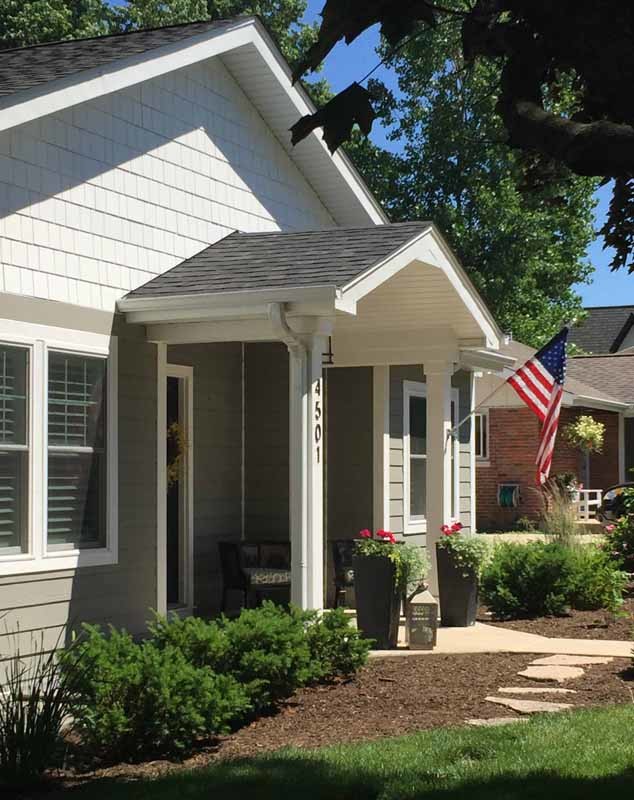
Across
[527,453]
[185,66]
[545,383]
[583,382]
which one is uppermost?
[185,66]

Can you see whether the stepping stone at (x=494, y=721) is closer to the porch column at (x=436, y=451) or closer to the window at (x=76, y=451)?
the window at (x=76, y=451)

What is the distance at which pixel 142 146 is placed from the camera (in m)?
10.3

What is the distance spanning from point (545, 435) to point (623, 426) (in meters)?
16.8

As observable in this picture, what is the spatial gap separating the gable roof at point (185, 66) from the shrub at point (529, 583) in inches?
160

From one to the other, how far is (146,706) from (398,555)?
3860 millimetres

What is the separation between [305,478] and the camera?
9.70m

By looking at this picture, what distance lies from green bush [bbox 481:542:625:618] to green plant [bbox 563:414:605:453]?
49.8 feet

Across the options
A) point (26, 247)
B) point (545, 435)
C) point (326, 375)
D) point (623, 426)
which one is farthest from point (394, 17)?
point (623, 426)

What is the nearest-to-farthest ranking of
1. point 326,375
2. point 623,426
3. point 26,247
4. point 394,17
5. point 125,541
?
point 394,17
point 26,247
point 125,541
point 326,375
point 623,426

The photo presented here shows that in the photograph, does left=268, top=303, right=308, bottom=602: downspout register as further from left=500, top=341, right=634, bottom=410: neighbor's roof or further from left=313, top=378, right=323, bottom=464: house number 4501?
left=500, top=341, right=634, bottom=410: neighbor's roof

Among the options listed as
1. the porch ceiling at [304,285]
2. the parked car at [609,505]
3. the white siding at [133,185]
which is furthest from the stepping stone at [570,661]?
the parked car at [609,505]

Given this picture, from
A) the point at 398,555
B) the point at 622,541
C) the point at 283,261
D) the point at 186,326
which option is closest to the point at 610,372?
the point at 622,541

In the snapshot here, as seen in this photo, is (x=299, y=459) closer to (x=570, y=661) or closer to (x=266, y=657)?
(x=266, y=657)

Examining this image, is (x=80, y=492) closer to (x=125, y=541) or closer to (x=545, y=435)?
(x=125, y=541)
